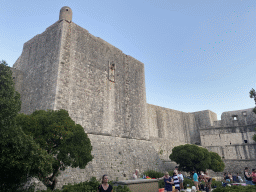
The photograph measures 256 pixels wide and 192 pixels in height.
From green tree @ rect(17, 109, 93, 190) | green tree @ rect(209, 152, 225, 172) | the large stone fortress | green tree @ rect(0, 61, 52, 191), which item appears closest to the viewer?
green tree @ rect(0, 61, 52, 191)

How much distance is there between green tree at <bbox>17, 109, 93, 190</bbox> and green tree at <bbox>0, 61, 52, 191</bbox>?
1.47 m

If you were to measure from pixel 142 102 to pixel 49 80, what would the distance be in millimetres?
9889

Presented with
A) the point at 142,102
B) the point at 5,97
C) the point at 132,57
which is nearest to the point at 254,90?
the point at 142,102

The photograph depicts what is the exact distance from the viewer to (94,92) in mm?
15133

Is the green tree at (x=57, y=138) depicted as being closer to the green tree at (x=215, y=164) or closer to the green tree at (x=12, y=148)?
the green tree at (x=12, y=148)

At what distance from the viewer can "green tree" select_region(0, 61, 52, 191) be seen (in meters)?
5.46

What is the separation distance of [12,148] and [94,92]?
9496 mm

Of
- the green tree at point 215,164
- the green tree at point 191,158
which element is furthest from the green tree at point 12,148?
the green tree at point 215,164

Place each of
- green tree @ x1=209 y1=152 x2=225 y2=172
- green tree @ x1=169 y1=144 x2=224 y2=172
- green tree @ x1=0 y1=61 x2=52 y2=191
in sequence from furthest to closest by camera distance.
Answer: green tree @ x1=209 y1=152 x2=225 y2=172
green tree @ x1=169 y1=144 x2=224 y2=172
green tree @ x1=0 y1=61 x2=52 y2=191

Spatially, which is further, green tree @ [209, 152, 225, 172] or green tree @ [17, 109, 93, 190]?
green tree @ [209, 152, 225, 172]

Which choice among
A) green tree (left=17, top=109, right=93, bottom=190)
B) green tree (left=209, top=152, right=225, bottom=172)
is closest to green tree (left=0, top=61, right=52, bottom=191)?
green tree (left=17, top=109, right=93, bottom=190)

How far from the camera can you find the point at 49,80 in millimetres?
13297

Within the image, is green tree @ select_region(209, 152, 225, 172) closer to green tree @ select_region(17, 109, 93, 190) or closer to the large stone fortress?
the large stone fortress

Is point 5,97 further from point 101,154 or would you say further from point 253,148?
point 253,148
